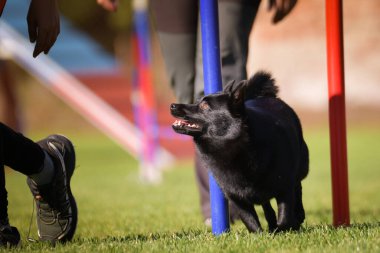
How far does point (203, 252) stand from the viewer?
194 centimetres

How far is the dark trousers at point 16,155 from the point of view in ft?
7.23

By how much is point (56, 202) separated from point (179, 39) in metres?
1.15

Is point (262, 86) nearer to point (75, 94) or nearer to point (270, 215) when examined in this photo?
point (270, 215)

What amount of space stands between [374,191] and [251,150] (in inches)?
117

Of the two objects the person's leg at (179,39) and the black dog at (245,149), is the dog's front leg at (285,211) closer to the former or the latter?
the black dog at (245,149)

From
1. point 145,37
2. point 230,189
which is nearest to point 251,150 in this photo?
point 230,189

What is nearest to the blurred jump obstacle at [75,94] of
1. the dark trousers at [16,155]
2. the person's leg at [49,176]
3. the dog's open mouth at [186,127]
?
the person's leg at [49,176]

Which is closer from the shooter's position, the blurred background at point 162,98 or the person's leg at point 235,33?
the person's leg at point 235,33

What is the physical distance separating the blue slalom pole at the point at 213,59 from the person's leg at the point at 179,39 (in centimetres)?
72

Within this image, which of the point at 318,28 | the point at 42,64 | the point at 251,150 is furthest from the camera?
the point at 318,28

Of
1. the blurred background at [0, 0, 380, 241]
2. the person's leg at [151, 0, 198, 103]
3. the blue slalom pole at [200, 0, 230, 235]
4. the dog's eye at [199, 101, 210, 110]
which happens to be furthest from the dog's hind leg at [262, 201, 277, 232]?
the person's leg at [151, 0, 198, 103]

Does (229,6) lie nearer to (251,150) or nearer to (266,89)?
(266,89)

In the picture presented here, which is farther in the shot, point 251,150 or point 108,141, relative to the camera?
point 108,141

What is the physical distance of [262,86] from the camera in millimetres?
2820
